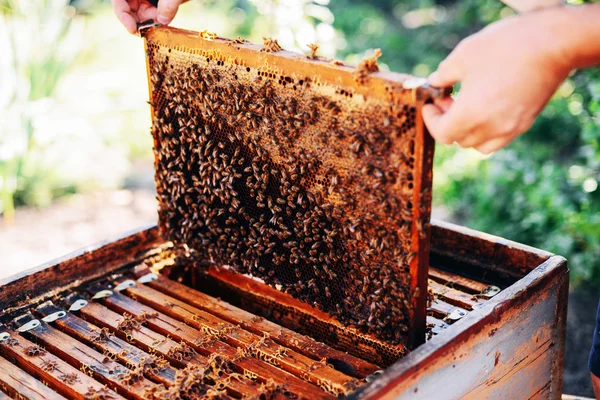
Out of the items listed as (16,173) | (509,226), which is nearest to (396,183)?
(509,226)

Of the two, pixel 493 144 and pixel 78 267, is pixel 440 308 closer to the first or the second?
pixel 493 144

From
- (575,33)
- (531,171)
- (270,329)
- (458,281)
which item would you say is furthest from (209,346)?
(531,171)

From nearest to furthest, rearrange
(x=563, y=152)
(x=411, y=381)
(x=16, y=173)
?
(x=411, y=381) < (x=16, y=173) < (x=563, y=152)

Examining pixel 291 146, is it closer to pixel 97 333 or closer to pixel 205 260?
Result: pixel 205 260

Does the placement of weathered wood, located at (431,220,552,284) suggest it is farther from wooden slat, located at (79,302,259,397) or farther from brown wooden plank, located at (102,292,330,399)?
wooden slat, located at (79,302,259,397)

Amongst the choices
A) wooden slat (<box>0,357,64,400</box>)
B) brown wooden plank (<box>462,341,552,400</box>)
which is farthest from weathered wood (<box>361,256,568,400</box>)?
wooden slat (<box>0,357,64,400</box>)

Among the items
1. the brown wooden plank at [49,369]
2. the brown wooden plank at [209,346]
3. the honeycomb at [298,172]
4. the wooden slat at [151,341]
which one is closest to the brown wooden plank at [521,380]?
the honeycomb at [298,172]
